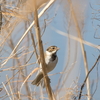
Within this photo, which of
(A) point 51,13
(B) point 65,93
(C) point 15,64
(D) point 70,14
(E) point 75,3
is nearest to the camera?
(E) point 75,3

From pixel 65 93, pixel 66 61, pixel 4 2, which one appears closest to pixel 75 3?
pixel 66 61

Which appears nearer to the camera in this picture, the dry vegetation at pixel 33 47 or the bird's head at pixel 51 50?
the dry vegetation at pixel 33 47

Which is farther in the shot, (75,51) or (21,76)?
(21,76)

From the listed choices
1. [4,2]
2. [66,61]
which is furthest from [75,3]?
[4,2]

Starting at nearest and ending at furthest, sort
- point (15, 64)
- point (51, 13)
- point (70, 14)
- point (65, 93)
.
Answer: point (70, 14) → point (65, 93) → point (15, 64) → point (51, 13)

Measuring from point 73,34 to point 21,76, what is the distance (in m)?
0.37

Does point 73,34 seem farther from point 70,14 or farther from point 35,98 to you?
point 35,98

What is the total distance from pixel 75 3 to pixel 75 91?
0.41 metres

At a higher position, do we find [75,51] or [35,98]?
[75,51]

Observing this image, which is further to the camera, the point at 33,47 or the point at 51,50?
the point at 51,50

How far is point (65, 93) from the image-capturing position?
74 cm

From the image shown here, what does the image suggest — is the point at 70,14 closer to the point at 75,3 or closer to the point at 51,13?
the point at 75,3

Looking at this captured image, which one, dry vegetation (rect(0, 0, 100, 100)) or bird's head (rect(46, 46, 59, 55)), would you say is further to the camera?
bird's head (rect(46, 46, 59, 55))

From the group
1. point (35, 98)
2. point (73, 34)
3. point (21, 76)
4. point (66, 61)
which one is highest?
point (73, 34)
